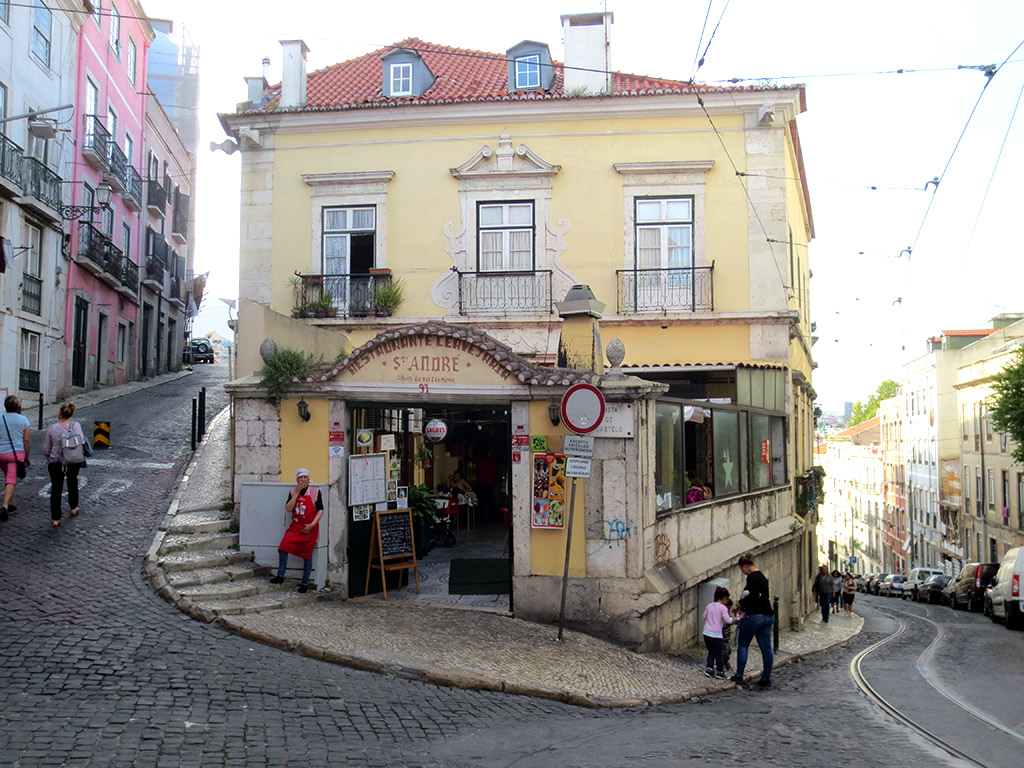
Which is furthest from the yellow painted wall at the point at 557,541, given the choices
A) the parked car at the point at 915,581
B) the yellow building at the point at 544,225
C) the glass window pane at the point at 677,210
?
the parked car at the point at 915,581

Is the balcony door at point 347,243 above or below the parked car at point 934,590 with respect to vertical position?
above

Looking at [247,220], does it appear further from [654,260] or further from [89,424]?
[654,260]

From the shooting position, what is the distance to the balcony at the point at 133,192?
32.5 m

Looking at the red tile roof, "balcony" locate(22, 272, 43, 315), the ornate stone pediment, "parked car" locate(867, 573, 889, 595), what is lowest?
"parked car" locate(867, 573, 889, 595)

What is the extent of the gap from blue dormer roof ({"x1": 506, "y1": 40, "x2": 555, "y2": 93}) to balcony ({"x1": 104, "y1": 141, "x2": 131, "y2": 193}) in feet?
51.9

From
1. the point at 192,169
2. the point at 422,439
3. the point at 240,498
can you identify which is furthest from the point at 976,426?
the point at 240,498

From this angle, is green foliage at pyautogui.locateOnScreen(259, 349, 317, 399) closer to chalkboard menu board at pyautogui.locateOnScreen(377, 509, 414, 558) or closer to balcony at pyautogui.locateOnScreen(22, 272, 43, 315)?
chalkboard menu board at pyautogui.locateOnScreen(377, 509, 414, 558)

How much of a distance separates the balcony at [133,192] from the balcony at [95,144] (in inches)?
103

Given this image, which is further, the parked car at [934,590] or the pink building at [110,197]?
the parked car at [934,590]

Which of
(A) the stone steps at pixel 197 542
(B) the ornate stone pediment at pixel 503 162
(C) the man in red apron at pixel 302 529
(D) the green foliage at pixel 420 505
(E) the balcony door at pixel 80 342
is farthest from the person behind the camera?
(E) the balcony door at pixel 80 342

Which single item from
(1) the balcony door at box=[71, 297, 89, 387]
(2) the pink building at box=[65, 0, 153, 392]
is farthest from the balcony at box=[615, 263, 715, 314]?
(1) the balcony door at box=[71, 297, 89, 387]

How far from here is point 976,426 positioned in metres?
46.6

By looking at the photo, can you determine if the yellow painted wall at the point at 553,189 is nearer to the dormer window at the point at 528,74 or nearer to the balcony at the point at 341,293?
the balcony at the point at 341,293

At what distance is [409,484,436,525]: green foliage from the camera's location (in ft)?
42.0
